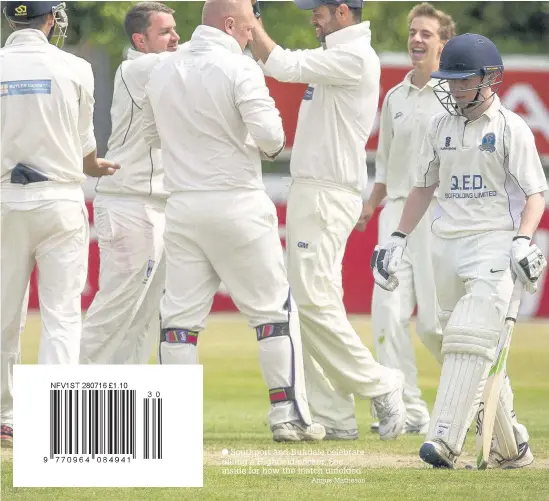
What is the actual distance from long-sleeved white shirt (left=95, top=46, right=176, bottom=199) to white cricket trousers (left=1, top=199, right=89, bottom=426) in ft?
3.43

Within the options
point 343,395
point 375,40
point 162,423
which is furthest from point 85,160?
point 375,40

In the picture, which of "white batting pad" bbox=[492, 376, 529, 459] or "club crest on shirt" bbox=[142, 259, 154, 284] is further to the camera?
"club crest on shirt" bbox=[142, 259, 154, 284]

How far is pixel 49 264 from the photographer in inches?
259

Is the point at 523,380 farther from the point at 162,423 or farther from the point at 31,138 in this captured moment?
the point at 162,423

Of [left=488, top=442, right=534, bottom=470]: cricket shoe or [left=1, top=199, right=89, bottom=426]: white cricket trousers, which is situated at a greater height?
[left=1, top=199, right=89, bottom=426]: white cricket trousers

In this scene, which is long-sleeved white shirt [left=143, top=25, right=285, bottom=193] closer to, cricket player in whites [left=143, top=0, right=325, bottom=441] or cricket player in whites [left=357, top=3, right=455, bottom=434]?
cricket player in whites [left=143, top=0, right=325, bottom=441]

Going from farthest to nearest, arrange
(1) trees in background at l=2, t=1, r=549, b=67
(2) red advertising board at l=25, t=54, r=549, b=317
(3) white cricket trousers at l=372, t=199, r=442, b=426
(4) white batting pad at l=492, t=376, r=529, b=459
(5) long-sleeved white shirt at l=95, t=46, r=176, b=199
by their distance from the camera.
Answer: (1) trees in background at l=2, t=1, r=549, b=67 < (2) red advertising board at l=25, t=54, r=549, b=317 < (3) white cricket trousers at l=372, t=199, r=442, b=426 < (5) long-sleeved white shirt at l=95, t=46, r=176, b=199 < (4) white batting pad at l=492, t=376, r=529, b=459

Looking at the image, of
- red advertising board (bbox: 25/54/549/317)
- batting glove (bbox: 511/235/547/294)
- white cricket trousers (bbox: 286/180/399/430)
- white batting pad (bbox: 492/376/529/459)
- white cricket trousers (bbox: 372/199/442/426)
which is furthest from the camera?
red advertising board (bbox: 25/54/549/317)

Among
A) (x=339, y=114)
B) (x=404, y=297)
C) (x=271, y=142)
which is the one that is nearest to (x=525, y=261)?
(x=271, y=142)

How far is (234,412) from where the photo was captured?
28.3 feet

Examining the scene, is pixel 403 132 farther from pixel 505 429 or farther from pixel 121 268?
pixel 505 429

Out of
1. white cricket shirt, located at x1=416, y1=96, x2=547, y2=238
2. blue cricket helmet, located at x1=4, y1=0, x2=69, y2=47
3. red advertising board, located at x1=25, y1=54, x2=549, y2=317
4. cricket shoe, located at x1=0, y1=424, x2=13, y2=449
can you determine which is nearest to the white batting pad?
white cricket shirt, located at x1=416, y1=96, x2=547, y2=238

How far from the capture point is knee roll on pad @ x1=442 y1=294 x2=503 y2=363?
5.86 meters

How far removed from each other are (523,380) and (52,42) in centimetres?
517
